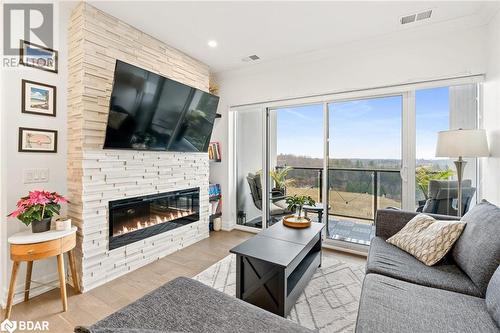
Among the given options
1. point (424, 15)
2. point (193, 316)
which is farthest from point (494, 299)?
point (424, 15)

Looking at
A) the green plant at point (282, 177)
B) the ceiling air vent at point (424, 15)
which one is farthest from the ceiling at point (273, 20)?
the green plant at point (282, 177)

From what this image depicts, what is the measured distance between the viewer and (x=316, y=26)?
267 centimetres

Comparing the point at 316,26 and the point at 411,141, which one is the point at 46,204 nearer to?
the point at 316,26

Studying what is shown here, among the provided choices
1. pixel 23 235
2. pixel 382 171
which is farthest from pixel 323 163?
pixel 23 235

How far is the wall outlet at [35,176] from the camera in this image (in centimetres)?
213

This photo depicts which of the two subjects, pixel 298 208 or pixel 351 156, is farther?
pixel 351 156

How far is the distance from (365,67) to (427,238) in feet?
7.24

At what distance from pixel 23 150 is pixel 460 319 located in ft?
11.0

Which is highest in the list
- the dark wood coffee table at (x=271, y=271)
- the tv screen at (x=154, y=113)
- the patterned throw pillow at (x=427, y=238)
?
the tv screen at (x=154, y=113)

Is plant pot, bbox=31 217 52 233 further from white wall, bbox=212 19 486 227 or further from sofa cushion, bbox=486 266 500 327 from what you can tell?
sofa cushion, bbox=486 266 500 327

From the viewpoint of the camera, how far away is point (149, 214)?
9.57ft

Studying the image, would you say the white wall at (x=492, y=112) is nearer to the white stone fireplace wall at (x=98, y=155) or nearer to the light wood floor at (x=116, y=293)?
the light wood floor at (x=116, y=293)

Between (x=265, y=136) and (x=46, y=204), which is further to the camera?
(x=265, y=136)

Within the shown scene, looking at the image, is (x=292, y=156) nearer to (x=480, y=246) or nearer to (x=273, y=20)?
Result: (x=273, y=20)
